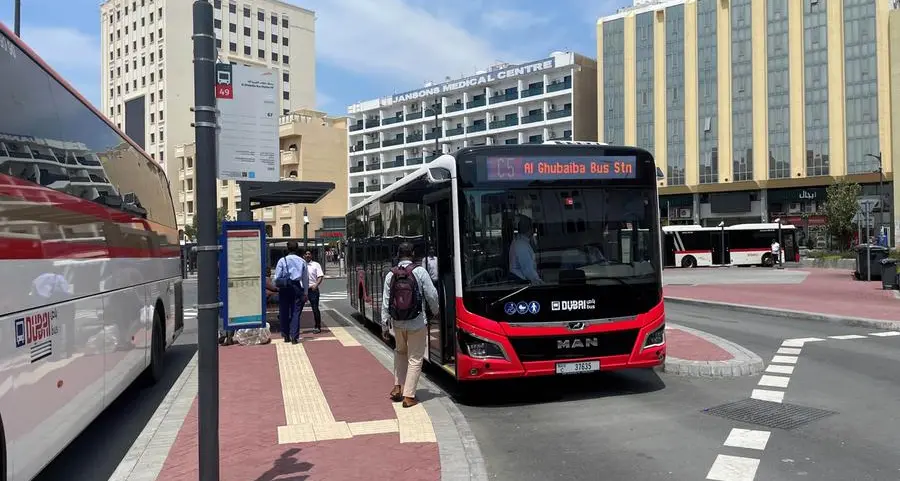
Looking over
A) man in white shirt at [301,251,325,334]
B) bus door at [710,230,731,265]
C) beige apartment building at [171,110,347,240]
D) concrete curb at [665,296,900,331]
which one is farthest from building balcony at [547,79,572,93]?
man in white shirt at [301,251,325,334]

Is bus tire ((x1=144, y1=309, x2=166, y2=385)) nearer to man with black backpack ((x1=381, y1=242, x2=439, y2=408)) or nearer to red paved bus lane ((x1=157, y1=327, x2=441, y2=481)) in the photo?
red paved bus lane ((x1=157, y1=327, x2=441, y2=481))

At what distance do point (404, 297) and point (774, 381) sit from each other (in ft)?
16.0

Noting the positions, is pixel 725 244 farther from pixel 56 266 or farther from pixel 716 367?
pixel 56 266

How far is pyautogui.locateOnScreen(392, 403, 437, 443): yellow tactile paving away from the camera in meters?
6.29

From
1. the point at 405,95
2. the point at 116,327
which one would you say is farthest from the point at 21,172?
the point at 405,95

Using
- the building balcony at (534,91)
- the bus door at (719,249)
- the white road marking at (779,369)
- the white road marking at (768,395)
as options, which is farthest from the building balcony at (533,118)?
the white road marking at (768,395)

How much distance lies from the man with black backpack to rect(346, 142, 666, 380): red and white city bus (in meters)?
0.38

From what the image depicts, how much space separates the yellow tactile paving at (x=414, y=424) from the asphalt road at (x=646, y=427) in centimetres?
50

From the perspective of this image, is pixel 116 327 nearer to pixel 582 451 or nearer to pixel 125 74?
pixel 582 451

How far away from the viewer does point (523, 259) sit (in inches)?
311

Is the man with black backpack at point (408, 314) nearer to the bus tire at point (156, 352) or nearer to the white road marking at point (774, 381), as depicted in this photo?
the bus tire at point (156, 352)

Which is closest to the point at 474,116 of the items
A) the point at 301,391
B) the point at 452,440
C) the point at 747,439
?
the point at 301,391

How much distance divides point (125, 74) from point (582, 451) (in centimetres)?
10706

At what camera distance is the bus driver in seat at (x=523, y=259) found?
7.86 meters
